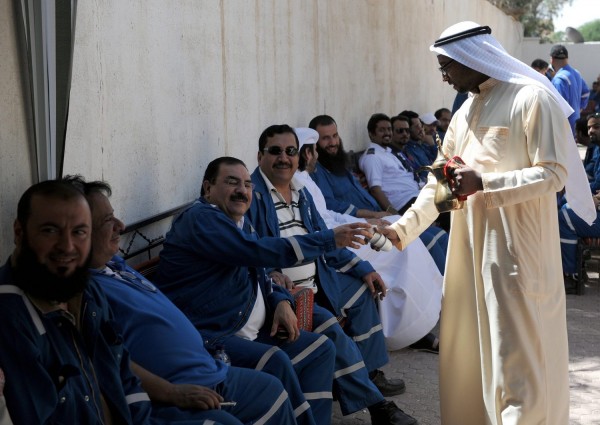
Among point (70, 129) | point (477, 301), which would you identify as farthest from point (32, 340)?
point (477, 301)

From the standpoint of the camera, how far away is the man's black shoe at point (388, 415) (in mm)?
4816

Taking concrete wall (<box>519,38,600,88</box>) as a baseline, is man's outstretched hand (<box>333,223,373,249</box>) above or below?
below

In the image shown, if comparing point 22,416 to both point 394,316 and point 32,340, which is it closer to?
point 32,340

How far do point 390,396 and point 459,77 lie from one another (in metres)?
2.28

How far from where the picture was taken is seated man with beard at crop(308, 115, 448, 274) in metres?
7.16

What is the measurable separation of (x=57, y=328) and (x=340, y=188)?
190 inches

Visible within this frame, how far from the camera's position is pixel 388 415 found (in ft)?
15.8

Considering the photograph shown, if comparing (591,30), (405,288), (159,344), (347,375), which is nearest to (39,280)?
(159,344)

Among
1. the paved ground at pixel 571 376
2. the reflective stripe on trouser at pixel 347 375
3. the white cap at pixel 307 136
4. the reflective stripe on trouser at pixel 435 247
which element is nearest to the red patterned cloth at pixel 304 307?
the reflective stripe on trouser at pixel 347 375

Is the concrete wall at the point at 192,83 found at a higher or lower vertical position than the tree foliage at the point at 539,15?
lower

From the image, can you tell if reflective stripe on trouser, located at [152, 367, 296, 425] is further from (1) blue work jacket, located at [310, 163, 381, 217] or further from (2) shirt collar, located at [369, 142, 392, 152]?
(2) shirt collar, located at [369, 142, 392, 152]

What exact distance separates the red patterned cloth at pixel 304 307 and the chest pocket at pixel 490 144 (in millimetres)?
1225

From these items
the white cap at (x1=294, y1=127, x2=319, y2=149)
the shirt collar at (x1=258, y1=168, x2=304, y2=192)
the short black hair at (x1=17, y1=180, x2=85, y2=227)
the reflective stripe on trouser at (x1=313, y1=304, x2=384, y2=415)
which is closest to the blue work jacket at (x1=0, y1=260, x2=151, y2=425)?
the short black hair at (x1=17, y1=180, x2=85, y2=227)

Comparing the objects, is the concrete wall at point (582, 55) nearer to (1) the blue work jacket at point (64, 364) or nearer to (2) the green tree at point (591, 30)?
(1) the blue work jacket at point (64, 364)
